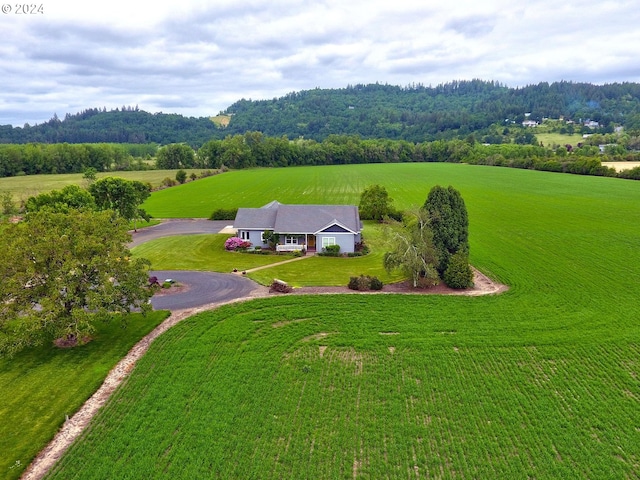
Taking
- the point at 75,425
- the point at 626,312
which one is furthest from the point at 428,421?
the point at 626,312

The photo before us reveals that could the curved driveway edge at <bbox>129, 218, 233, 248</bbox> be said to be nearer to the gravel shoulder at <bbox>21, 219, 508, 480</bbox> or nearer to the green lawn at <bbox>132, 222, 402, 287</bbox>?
the green lawn at <bbox>132, 222, 402, 287</bbox>

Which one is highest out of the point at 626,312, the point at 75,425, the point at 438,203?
the point at 438,203

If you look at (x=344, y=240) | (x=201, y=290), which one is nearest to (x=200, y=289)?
(x=201, y=290)

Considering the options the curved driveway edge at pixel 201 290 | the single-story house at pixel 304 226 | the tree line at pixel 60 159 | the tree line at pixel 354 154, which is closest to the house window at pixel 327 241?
the single-story house at pixel 304 226

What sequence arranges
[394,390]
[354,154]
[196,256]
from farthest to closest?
[354,154]
[196,256]
[394,390]

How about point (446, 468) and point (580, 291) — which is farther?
point (580, 291)

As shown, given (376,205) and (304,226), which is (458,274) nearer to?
(304,226)

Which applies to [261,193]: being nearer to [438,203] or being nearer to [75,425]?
[438,203]
